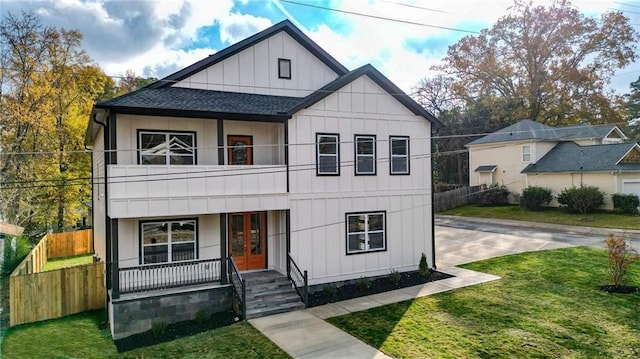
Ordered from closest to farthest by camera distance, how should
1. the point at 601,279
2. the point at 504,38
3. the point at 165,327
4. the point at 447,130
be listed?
the point at 165,327, the point at 601,279, the point at 504,38, the point at 447,130

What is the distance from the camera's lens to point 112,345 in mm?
9422

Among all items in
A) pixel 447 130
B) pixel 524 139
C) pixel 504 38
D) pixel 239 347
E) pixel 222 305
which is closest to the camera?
pixel 239 347

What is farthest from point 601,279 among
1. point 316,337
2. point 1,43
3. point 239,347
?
point 1,43

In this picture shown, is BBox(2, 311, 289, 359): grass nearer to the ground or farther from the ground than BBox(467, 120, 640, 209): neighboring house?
nearer to the ground

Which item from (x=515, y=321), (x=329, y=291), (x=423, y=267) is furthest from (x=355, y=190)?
(x=515, y=321)

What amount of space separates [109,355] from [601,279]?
14572 mm

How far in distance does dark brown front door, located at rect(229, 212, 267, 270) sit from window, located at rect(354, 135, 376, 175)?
3712 millimetres

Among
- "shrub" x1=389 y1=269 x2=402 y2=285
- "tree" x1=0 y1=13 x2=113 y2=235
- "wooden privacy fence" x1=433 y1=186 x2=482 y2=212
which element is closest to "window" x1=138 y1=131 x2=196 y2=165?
"shrub" x1=389 y1=269 x2=402 y2=285

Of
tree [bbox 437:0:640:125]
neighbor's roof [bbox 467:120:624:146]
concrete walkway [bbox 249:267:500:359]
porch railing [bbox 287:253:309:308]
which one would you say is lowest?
concrete walkway [bbox 249:267:500:359]

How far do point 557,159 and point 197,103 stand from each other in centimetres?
2825

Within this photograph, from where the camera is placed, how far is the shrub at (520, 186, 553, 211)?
2841 centimetres

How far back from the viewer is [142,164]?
11.1 metres

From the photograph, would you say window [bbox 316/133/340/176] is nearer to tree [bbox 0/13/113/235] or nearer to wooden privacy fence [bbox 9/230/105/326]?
wooden privacy fence [bbox 9/230/105/326]

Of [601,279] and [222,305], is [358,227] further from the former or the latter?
[601,279]
